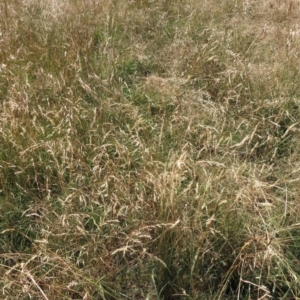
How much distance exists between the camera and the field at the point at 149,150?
1.63 meters

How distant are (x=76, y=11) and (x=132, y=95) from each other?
3.57 ft

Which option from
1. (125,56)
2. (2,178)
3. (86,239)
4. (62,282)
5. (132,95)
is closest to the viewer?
(62,282)

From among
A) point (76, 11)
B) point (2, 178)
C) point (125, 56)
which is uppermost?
point (76, 11)

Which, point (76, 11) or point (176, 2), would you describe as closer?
point (76, 11)

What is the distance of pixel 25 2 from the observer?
11.9 feet

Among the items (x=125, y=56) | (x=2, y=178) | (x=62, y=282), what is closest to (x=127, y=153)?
(x=2, y=178)

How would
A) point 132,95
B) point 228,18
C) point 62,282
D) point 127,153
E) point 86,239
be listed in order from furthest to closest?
point 228,18
point 132,95
point 127,153
point 86,239
point 62,282

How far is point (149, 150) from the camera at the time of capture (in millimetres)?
2100

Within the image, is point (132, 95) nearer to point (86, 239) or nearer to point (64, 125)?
point (64, 125)

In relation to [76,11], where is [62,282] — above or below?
below

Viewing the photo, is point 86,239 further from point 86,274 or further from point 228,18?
point 228,18

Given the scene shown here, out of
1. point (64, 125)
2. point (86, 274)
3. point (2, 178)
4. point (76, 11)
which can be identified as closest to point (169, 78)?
point (64, 125)

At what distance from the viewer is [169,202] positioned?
1652mm

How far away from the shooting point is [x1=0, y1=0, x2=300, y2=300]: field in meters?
1.63
